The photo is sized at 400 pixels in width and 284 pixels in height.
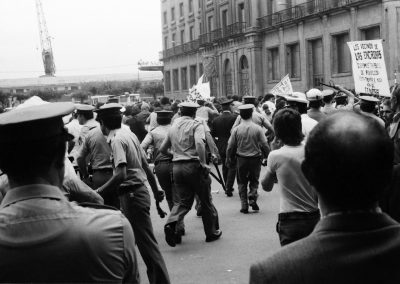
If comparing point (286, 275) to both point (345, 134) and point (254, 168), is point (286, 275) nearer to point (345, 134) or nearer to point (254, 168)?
point (345, 134)

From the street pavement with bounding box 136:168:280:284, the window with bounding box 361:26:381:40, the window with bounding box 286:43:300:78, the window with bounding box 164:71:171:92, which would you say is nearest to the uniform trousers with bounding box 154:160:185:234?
the street pavement with bounding box 136:168:280:284

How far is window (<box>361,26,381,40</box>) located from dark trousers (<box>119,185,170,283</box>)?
24.5 m

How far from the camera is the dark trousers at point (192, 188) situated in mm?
7883

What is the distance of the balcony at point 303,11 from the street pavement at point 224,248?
71.3 feet

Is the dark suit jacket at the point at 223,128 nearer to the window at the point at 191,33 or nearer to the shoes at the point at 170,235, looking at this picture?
the shoes at the point at 170,235

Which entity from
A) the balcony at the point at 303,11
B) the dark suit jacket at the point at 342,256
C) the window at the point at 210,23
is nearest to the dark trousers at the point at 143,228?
the dark suit jacket at the point at 342,256

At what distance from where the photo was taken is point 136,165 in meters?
5.97

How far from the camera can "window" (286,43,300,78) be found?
117 ft

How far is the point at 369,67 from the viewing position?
1116 cm

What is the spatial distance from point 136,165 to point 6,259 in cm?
390

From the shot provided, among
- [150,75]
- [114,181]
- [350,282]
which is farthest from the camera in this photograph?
[150,75]

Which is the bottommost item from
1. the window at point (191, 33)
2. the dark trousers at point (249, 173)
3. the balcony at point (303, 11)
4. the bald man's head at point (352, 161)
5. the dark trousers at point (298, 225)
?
the dark trousers at point (249, 173)

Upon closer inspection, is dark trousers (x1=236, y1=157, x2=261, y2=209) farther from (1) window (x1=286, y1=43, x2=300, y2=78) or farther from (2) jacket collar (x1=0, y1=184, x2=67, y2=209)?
(1) window (x1=286, y1=43, x2=300, y2=78)

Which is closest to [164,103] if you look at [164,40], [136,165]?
[136,165]
